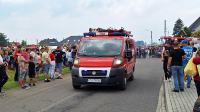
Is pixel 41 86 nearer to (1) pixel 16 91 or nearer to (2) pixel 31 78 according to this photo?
(2) pixel 31 78

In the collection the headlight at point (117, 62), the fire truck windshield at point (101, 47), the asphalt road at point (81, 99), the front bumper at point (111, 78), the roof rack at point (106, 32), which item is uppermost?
the roof rack at point (106, 32)

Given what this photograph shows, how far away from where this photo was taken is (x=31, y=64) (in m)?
17.9

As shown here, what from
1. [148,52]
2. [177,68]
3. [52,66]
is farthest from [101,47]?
[148,52]

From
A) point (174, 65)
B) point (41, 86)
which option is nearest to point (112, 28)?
point (41, 86)

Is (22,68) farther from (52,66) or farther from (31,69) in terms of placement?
(52,66)

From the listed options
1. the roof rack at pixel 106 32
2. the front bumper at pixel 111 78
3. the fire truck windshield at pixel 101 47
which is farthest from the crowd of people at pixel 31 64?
the roof rack at pixel 106 32

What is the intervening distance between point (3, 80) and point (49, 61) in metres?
5.95

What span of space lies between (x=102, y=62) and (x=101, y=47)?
51.0 inches

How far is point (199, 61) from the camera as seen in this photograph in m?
9.50

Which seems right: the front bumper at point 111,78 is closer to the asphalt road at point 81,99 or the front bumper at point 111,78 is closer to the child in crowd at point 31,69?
the asphalt road at point 81,99

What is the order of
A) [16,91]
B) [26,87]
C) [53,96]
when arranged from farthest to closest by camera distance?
[26,87]
[16,91]
[53,96]

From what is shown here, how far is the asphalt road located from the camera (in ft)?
38.6

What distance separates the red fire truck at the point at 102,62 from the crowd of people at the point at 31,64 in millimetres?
2128

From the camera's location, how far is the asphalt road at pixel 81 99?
1177cm
